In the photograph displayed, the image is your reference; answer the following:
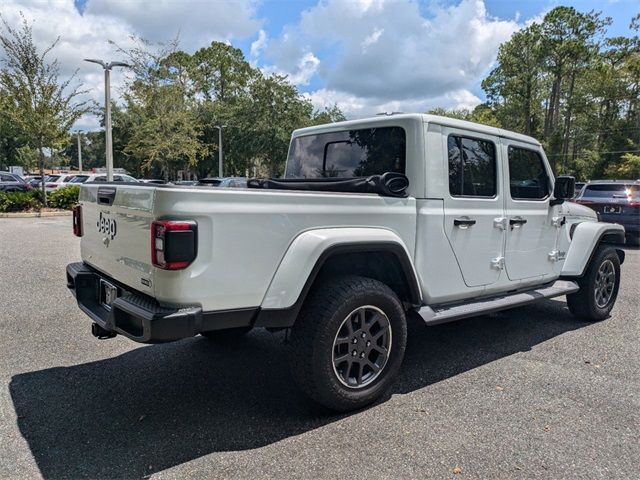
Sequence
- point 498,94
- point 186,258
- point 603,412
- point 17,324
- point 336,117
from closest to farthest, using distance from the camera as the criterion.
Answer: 1. point 186,258
2. point 603,412
3. point 17,324
4. point 336,117
5. point 498,94

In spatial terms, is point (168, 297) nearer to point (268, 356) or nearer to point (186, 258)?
point (186, 258)

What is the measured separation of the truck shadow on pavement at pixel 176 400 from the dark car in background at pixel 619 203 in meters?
9.12

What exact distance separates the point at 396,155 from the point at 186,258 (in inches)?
76.4

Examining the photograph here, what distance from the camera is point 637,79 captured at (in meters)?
37.4

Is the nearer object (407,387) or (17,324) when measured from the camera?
A: (407,387)

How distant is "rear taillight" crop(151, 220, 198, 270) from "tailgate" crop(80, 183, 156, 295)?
0.13m

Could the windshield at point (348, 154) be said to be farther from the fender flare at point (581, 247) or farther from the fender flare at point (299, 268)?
the fender flare at point (581, 247)

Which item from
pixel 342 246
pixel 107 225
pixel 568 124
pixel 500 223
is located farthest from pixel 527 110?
pixel 107 225

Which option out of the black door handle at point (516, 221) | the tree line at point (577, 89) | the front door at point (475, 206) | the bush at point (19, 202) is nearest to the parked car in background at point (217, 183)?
the front door at point (475, 206)

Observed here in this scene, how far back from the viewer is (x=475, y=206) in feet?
12.9

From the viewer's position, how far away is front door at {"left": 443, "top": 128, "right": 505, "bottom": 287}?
378 cm

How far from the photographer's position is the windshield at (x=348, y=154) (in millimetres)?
3746

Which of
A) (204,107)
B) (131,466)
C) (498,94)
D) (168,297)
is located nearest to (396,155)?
(168,297)

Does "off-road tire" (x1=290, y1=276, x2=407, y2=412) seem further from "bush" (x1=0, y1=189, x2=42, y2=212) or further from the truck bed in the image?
"bush" (x1=0, y1=189, x2=42, y2=212)
